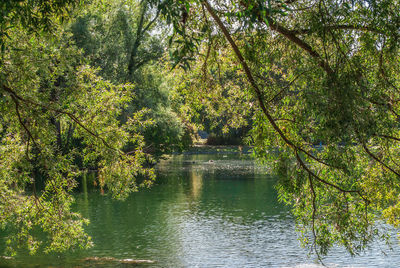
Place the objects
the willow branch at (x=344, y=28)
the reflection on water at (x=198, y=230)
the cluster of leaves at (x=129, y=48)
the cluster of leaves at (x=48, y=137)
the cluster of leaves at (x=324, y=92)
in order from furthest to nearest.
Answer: the cluster of leaves at (x=129, y=48) < the reflection on water at (x=198, y=230) < the cluster of leaves at (x=48, y=137) < the willow branch at (x=344, y=28) < the cluster of leaves at (x=324, y=92)

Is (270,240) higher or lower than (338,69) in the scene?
lower

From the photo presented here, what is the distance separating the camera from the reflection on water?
13.8 metres

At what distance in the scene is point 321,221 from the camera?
24.8 ft

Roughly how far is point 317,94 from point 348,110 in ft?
1.42

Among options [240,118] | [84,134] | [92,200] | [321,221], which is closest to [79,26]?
[92,200]

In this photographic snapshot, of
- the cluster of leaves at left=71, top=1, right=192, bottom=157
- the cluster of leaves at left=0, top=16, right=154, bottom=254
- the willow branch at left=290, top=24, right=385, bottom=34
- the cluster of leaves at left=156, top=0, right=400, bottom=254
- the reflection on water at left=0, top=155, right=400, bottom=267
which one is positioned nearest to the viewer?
the cluster of leaves at left=156, top=0, right=400, bottom=254

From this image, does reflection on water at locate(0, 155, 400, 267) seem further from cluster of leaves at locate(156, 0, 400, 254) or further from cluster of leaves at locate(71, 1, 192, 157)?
cluster of leaves at locate(156, 0, 400, 254)

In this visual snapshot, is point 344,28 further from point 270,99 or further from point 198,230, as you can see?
point 198,230

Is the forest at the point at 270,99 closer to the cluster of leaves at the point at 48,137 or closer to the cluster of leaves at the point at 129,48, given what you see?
the cluster of leaves at the point at 48,137

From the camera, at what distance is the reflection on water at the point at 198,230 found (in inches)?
542

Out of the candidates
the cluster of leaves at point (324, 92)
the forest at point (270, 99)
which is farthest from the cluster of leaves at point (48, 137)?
the cluster of leaves at point (324, 92)

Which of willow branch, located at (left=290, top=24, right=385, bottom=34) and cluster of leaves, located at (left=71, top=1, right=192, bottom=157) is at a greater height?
cluster of leaves, located at (left=71, top=1, right=192, bottom=157)

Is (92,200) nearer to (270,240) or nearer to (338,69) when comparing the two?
(270,240)

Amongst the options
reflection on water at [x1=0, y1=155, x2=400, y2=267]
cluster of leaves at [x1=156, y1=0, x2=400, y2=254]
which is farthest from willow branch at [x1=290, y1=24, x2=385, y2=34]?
reflection on water at [x1=0, y1=155, x2=400, y2=267]
